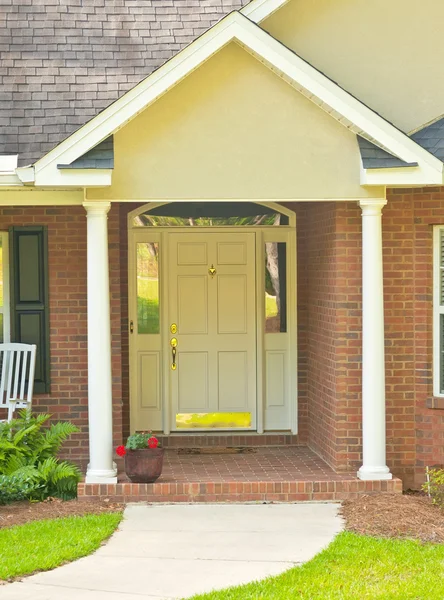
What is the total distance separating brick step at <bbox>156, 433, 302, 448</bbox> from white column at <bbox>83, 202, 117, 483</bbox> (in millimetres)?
2198

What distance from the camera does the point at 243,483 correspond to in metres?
9.55

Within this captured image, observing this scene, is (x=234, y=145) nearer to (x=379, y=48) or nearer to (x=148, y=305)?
(x=379, y=48)

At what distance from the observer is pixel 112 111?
8.98 meters

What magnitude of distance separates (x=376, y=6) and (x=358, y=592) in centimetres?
627

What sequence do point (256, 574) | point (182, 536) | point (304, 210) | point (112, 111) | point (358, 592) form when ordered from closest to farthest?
point (358, 592)
point (256, 574)
point (182, 536)
point (112, 111)
point (304, 210)

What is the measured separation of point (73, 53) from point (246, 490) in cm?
487

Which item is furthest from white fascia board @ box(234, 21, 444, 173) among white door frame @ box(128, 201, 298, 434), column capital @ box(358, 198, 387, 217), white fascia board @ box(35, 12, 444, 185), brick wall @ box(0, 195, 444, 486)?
white door frame @ box(128, 201, 298, 434)

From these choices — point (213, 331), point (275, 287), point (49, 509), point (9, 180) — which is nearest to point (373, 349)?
point (275, 287)

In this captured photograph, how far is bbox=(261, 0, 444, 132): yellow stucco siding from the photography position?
34.6ft

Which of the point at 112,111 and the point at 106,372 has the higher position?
the point at 112,111

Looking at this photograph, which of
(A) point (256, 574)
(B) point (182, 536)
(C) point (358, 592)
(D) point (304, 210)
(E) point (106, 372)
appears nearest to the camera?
(C) point (358, 592)

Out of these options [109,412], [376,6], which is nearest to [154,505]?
[109,412]

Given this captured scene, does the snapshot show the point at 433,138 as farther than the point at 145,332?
No

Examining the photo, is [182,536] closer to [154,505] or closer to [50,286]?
[154,505]
